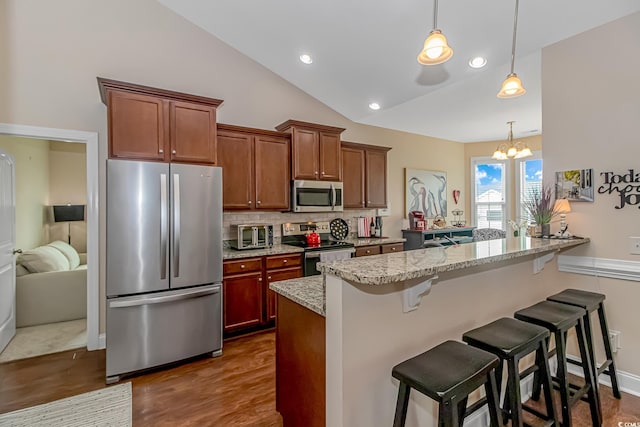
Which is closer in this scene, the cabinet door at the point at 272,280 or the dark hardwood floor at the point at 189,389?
the dark hardwood floor at the point at 189,389

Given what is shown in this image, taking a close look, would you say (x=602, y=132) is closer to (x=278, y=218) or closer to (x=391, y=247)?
(x=391, y=247)

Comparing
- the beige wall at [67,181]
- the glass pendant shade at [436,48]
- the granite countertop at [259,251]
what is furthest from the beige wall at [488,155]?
the beige wall at [67,181]

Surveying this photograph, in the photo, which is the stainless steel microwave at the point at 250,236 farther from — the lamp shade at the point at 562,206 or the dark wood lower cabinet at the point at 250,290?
the lamp shade at the point at 562,206

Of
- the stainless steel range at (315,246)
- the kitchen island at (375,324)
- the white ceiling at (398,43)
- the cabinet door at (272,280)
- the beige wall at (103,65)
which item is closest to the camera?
the kitchen island at (375,324)

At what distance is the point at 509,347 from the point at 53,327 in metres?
4.69

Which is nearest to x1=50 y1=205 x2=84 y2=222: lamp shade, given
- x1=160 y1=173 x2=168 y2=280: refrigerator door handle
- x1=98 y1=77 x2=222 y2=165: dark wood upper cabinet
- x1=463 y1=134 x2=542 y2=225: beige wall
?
x1=98 y1=77 x2=222 y2=165: dark wood upper cabinet

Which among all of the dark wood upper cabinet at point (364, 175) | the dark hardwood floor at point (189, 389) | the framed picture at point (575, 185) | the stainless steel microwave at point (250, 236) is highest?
the dark wood upper cabinet at point (364, 175)

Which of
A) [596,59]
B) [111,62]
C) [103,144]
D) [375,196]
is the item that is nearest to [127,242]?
[103,144]

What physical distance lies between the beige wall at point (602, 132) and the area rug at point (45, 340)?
4.80 m

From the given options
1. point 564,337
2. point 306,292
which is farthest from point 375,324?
point 564,337

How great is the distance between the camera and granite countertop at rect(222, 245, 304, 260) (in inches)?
131

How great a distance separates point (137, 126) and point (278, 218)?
6.55 feet

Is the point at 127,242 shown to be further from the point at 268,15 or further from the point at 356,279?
the point at 268,15

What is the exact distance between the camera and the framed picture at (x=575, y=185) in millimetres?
2574
